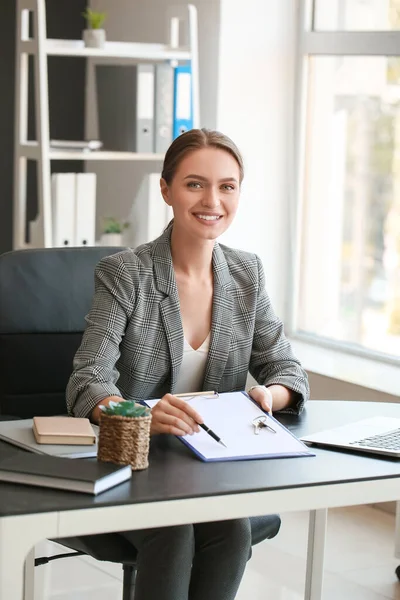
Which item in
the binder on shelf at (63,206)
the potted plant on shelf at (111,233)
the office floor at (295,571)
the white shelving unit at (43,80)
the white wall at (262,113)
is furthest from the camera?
the potted plant on shelf at (111,233)

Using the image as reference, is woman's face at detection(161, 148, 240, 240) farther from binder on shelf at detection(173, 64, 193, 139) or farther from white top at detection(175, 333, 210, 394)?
binder on shelf at detection(173, 64, 193, 139)

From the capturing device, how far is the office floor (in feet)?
9.64

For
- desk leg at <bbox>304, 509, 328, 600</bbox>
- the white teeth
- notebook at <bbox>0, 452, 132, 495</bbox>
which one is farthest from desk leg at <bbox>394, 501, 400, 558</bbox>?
notebook at <bbox>0, 452, 132, 495</bbox>

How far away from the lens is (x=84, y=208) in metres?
3.86

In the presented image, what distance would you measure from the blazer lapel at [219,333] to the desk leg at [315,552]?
389mm

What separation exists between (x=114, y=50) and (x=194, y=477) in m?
2.50

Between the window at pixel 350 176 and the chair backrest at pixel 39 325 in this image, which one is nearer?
the chair backrest at pixel 39 325

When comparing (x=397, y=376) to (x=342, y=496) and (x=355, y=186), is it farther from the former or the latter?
(x=342, y=496)

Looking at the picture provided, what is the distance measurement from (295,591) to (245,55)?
6.70ft

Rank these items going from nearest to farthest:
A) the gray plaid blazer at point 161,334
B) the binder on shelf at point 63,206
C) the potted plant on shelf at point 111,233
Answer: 1. the gray plaid blazer at point 161,334
2. the binder on shelf at point 63,206
3. the potted plant on shelf at point 111,233

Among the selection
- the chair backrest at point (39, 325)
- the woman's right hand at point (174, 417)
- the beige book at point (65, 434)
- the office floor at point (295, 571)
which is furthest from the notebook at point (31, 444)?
the office floor at point (295, 571)

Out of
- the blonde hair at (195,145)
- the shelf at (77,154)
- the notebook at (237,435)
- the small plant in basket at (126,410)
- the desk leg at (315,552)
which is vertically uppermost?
the blonde hair at (195,145)

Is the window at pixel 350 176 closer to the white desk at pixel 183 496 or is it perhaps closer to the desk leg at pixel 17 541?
the white desk at pixel 183 496

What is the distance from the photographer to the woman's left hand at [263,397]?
2.01 metres
